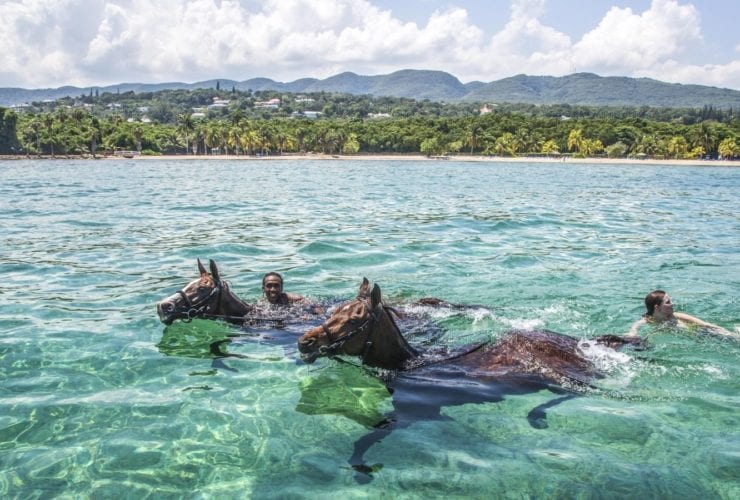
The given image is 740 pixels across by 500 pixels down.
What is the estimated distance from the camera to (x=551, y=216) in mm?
29469

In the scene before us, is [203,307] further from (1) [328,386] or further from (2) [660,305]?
(2) [660,305]

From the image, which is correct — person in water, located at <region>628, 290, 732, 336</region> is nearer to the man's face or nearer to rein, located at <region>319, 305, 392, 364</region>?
rein, located at <region>319, 305, 392, 364</region>

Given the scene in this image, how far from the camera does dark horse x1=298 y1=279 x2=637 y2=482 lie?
22.2ft

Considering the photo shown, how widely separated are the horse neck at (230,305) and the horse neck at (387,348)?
311 centimetres

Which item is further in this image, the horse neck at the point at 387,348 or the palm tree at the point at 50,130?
the palm tree at the point at 50,130

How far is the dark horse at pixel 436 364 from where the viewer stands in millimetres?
6777

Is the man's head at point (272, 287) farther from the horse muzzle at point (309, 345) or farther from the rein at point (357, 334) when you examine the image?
the horse muzzle at point (309, 345)

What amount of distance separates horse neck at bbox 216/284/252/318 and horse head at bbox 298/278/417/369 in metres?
2.96

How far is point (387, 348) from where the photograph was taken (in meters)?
7.34

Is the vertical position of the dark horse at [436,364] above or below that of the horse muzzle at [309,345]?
below

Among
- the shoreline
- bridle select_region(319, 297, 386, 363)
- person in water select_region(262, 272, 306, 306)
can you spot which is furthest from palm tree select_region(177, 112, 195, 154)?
bridle select_region(319, 297, 386, 363)

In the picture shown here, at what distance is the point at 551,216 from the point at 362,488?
25743mm

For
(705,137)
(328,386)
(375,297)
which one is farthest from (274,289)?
(705,137)

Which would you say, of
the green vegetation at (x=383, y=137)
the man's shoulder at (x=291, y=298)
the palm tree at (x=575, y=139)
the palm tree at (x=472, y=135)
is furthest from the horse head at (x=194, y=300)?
the palm tree at (x=575, y=139)
